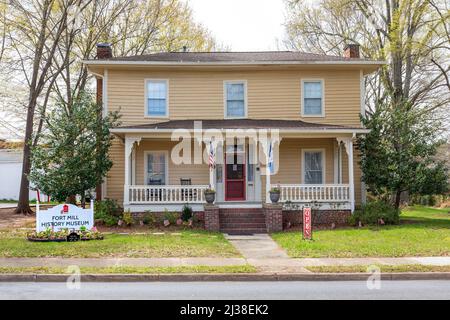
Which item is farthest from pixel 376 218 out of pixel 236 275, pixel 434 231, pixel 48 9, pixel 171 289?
pixel 48 9

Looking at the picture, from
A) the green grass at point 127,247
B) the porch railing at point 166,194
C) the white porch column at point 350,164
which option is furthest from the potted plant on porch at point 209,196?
the white porch column at point 350,164

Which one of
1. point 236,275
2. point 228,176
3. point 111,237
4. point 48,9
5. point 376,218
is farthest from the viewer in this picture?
point 48,9

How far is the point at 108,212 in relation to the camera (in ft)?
60.1

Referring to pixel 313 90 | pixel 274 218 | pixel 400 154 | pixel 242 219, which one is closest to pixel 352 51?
pixel 313 90

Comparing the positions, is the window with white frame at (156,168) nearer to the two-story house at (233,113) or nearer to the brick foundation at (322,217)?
the two-story house at (233,113)

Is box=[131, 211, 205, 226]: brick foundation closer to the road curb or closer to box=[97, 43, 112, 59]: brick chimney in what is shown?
box=[97, 43, 112, 59]: brick chimney

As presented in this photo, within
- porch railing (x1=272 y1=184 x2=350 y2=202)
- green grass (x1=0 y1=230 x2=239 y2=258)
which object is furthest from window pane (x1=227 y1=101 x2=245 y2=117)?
green grass (x1=0 y1=230 x2=239 y2=258)

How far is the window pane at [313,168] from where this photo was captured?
68.8 ft

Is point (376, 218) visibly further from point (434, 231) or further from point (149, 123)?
point (149, 123)

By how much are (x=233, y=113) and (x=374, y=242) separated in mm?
9320

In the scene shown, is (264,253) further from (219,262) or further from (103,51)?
(103,51)

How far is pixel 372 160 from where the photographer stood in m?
19.2
